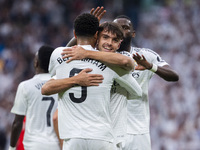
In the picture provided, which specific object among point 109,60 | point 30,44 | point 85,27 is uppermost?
point 30,44

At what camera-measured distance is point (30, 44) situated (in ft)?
47.7

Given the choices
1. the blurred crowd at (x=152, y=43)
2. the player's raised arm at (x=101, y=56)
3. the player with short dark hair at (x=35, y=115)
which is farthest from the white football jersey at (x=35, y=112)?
the blurred crowd at (x=152, y=43)

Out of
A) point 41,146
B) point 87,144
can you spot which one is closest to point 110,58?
point 87,144

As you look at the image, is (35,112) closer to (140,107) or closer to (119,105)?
(140,107)

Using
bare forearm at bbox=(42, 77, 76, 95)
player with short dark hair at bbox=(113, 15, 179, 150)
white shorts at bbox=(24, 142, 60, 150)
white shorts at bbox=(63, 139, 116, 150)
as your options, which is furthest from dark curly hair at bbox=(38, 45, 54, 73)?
white shorts at bbox=(63, 139, 116, 150)

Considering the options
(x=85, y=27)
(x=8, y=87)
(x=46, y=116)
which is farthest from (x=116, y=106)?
(x=8, y=87)

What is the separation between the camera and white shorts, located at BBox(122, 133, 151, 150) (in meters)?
5.55

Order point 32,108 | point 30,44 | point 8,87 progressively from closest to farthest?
point 32,108, point 8,87, point 30,44

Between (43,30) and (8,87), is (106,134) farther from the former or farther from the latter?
(43,30)

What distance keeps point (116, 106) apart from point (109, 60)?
0.56 metres

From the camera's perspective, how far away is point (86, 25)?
4301 millimetres

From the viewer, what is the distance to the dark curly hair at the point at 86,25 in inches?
169

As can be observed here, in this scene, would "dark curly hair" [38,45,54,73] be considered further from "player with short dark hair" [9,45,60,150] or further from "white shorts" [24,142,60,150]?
"white shorts" [24,142,60,150]

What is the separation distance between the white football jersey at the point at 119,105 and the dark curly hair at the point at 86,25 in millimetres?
605
